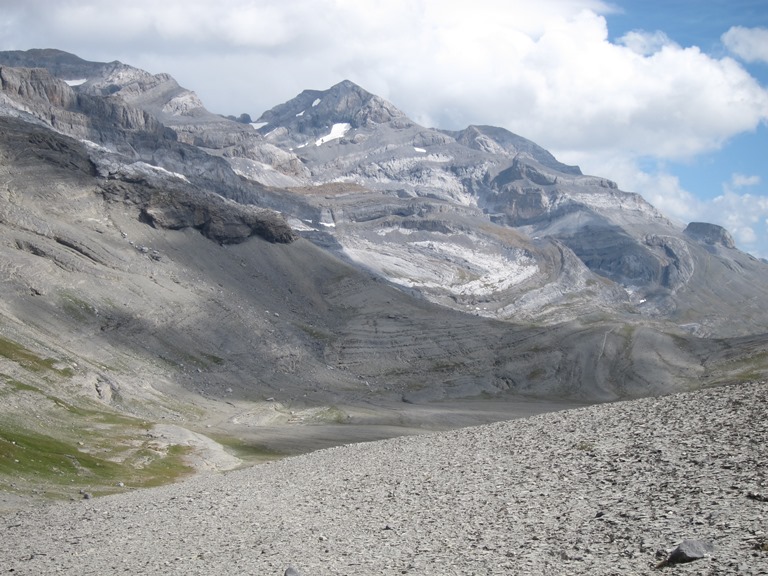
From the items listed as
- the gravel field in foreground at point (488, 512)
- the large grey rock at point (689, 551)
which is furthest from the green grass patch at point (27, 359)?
the large grey rock at point (689, 551)

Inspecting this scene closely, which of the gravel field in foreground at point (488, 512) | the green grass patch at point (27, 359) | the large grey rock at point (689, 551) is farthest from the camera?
the green grass patch at point (27, 359)

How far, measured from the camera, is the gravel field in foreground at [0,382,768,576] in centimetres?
2722

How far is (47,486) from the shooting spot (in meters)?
57.8

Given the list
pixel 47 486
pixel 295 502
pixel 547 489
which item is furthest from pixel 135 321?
pixel 547 489

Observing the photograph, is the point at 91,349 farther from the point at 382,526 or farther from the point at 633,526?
the point at 633,526

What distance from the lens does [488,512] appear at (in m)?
34.2

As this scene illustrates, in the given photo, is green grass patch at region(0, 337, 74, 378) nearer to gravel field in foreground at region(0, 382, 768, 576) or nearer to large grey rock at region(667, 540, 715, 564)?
gravel field in foreground at region(0, 382, 768, 576)

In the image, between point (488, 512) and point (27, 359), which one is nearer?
point (488, 512)

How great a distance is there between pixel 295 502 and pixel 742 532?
914 inches

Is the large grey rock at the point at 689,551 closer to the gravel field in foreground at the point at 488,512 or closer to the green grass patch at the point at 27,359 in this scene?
the gravel field in foreground at the point at 488,512

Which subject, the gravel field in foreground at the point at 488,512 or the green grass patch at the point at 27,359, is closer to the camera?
the gravel field in foreground at the point at 488,512

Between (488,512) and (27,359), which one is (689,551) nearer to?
(488,512)

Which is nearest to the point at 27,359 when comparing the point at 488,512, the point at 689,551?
the point at 488,512

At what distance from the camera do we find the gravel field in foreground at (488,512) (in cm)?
2722
